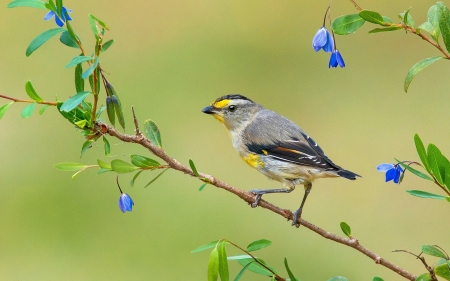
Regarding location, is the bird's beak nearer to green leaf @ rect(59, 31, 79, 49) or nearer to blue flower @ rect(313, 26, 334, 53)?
blue flower @ rect(313, 26, 334, 53)

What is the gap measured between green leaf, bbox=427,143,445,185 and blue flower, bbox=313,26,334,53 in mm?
554

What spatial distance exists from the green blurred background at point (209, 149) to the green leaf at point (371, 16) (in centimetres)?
386

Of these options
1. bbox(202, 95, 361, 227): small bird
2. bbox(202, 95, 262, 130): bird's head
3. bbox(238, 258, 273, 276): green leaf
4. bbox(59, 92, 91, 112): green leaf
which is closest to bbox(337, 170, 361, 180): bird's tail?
bbox(202, 95, 361, 227): small bird

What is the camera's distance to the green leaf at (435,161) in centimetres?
165

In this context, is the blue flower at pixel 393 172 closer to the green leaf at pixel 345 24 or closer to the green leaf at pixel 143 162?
the green leaf at pixel 345 24

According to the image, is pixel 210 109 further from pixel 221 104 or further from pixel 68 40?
pixel 68 40

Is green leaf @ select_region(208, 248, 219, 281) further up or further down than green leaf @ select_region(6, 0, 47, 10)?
further down

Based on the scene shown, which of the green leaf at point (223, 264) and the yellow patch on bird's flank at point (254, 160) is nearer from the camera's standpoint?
the green leaf at point (223, 264)

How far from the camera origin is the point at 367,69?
368 inches

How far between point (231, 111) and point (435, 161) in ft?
7.00

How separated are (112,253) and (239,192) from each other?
4784 millimetres

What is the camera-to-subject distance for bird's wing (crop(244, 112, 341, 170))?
318cm

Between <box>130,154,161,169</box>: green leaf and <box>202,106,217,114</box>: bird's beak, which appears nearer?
<box>130,154,161,169</box>: green leaf

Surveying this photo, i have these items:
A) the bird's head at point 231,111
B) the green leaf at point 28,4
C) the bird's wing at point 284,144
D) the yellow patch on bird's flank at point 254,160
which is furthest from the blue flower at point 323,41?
the bird's head at point 231,111
